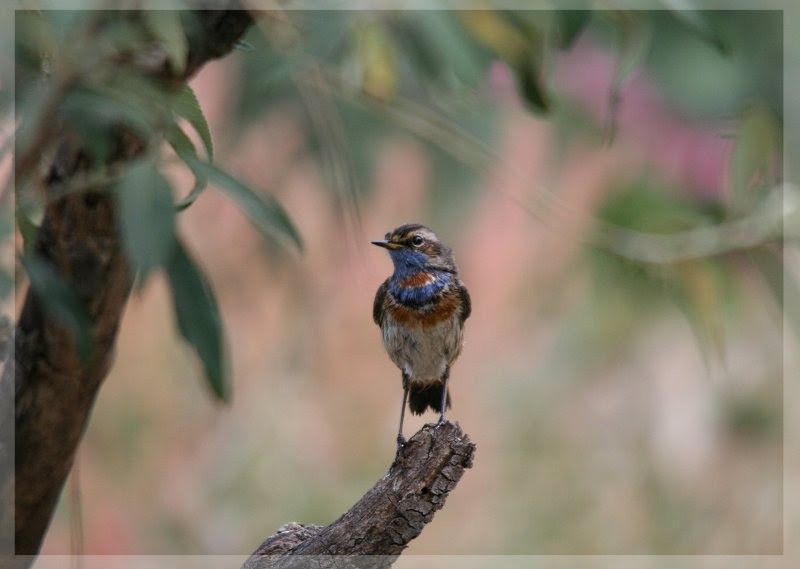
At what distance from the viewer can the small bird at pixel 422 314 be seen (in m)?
1.95

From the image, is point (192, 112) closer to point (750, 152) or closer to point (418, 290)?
point (418, 290)

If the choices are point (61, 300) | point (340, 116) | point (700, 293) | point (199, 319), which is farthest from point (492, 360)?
point (61, 300)

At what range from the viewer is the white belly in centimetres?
194

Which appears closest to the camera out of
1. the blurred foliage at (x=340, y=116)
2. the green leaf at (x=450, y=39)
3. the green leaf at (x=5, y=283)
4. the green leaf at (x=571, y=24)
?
the blurred foliage at (x=340, y=116)

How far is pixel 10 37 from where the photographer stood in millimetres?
1553

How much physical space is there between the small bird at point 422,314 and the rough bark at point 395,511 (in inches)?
15.1

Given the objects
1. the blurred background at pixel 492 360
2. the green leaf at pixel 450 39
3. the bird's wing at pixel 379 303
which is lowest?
the bird's wing at pixel 379 303

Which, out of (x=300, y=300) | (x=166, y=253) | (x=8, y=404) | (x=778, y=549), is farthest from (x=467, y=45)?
(x=778, y=549)

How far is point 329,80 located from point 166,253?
1.03 meters

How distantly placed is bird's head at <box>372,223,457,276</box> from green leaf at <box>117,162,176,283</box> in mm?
465

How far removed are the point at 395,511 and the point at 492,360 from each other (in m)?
3.62

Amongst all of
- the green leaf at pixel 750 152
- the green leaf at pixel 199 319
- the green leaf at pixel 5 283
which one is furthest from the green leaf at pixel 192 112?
the green leaf at pixel 750 152

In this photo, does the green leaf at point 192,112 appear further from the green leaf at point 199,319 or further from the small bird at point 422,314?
the small bird at point 422,314

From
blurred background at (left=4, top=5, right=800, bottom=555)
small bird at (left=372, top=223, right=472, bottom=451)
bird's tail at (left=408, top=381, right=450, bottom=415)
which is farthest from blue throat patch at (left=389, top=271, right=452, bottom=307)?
blurred background at (left=4, top=5, right=800, bottom=555)
